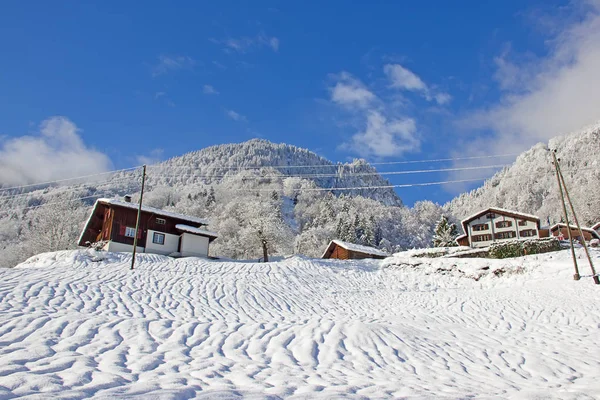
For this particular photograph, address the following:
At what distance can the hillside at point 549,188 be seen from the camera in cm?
8450

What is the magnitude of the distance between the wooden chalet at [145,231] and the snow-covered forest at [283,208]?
10.7 ft

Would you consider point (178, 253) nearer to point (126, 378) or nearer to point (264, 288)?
point (264, 288)

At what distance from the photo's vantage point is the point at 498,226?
6169cm

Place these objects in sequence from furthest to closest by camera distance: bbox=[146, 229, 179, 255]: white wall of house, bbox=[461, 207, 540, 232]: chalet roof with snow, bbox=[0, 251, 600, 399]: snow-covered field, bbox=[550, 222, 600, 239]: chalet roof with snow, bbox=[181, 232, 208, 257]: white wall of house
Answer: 1. bbox=[550, 222, 600, 239]: chalet roof with snow
2. bbox=[461, 207, 540, 232]: chalet roof with snow
3. bbox=[181, 232, 208, 257]: white wall of house
4. bbox=[146, 229, 179, 255]: white wall of house
5. bbox=[0, 251, 600, 399]: snow-covered field

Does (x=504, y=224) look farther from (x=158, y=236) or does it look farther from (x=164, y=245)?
(x=158, y=236)

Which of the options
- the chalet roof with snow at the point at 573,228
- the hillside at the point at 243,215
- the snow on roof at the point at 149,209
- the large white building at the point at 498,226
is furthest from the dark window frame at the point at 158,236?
the chalet roof with snow at the point at 573,228

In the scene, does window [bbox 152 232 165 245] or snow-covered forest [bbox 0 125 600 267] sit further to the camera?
snow-covered forest [bbox 0 125 600 267]

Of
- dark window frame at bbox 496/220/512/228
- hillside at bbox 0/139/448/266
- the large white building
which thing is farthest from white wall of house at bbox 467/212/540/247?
hillside at bbox 0/139/448/266

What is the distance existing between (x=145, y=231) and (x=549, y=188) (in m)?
145

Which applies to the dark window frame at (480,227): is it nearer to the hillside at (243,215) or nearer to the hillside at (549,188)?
A: the hillside at (243,215)

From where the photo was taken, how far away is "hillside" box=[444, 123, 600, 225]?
277 feet

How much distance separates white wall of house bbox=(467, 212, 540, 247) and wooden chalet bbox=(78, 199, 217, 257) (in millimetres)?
43042

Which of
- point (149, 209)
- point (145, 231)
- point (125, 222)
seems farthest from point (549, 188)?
point (125, 222)

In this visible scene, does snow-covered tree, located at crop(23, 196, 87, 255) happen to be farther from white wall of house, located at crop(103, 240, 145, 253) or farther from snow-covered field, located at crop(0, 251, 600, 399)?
snow-covered field, located at crop(0, 251, 600, 399)
